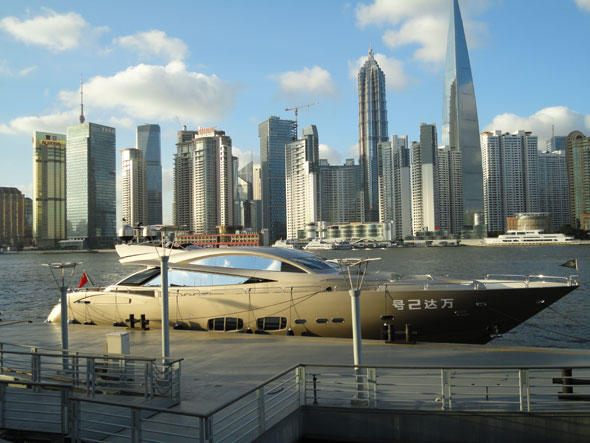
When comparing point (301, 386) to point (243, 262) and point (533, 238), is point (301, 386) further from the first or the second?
point (533, 238)

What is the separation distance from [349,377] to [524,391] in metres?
3.62

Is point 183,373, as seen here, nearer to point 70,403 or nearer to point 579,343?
point 70,403

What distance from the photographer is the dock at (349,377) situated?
9.04 metres

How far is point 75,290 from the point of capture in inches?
920

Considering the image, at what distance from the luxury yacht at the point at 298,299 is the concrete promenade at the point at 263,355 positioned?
5.47ft

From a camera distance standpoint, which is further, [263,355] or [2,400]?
[263,355]

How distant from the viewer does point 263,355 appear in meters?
14.1

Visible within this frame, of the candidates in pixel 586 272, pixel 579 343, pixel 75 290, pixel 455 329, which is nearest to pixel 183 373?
pixel 455 329

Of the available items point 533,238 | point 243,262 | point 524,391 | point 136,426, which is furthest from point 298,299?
point 533,238

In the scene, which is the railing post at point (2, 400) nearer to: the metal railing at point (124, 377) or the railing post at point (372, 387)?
the metal railing at point (124, 377)

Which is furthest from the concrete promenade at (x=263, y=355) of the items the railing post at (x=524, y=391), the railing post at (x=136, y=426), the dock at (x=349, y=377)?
the railing post at (x=524, y=391)

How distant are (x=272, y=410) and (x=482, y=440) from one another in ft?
12.8

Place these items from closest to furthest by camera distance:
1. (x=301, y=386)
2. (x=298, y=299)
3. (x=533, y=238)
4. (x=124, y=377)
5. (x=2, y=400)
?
(x=2, y=400) → (x=301, y=386) → (x=124, y=377) → (x=298, y=299) → (x=533, y=238)

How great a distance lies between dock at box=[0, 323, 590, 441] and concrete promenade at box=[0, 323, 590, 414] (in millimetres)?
27
